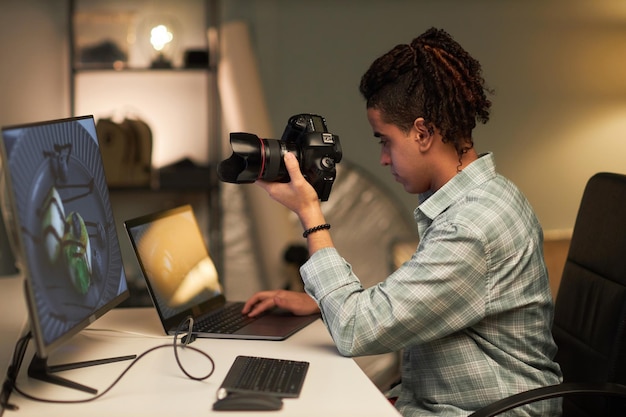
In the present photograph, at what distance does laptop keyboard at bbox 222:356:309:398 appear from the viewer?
52.7 inches

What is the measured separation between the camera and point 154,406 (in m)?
1.28

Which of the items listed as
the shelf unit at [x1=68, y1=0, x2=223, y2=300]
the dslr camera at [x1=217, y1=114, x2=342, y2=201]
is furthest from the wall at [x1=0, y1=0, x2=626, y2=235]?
the dslr camera at [x1=217, y1=114, x2=342, y2=201]

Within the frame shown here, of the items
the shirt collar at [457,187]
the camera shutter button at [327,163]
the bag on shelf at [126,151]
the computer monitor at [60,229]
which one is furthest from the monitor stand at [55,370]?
the bag on shelf at [126,151]

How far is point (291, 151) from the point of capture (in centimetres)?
168

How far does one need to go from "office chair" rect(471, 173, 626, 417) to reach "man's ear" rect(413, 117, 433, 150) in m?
0.43

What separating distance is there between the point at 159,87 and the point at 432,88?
239 cm

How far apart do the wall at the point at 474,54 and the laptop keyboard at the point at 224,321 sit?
75.4 inches

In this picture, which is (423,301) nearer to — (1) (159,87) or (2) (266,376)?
(2) (266,376)

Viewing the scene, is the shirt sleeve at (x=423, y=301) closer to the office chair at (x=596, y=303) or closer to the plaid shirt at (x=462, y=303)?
the plaid shirt at (x=462, y=303)

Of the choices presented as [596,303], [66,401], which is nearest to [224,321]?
[66,401]

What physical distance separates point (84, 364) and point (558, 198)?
2858mm

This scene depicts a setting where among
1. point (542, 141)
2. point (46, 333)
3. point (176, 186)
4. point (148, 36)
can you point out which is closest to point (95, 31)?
point (148, 36)

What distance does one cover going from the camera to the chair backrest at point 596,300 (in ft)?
5.49

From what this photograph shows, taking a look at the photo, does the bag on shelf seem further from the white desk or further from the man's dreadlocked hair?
the man's dreadlocked hair
